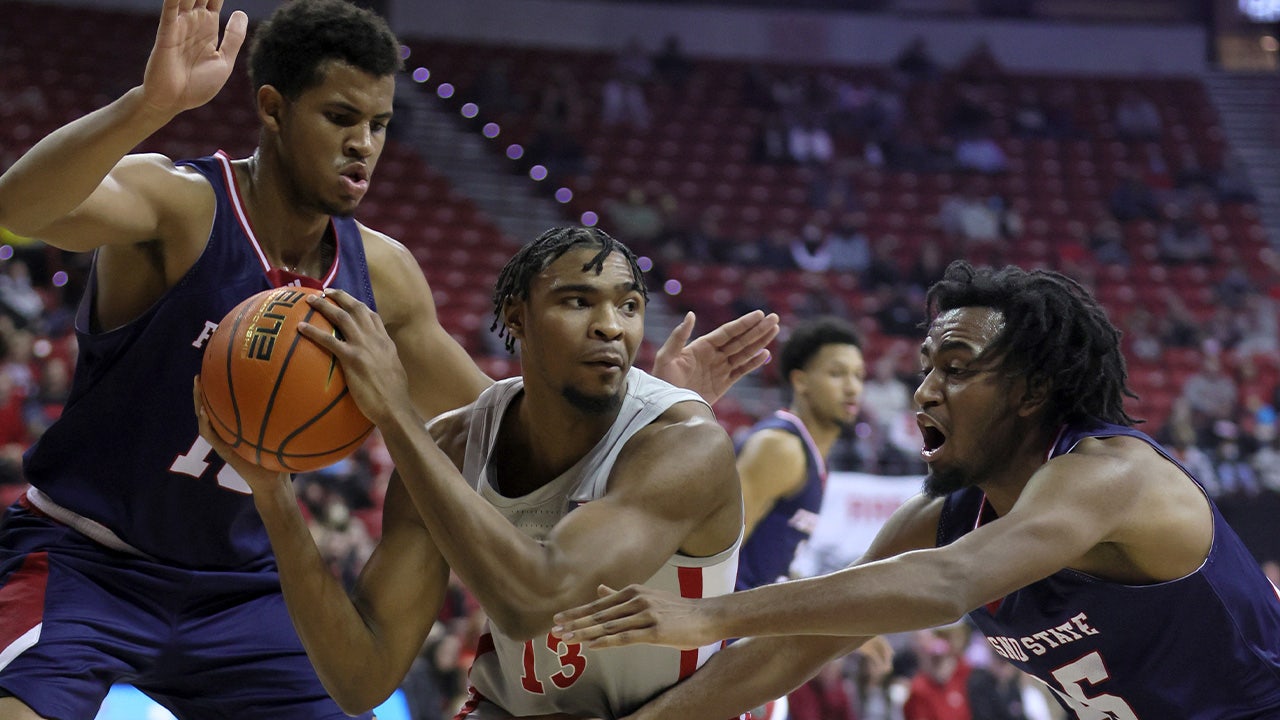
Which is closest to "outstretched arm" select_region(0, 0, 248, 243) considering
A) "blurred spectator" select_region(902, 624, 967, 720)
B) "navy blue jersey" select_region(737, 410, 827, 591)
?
"navy blue jersey" select_region(737, 410, 827, 591)

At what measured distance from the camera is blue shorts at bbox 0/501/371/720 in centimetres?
281

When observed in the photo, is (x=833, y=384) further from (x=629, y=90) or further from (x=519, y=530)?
(x=629, y=90)

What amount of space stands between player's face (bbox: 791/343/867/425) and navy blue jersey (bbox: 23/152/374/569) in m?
3.39

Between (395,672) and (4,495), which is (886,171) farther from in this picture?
(395,672)

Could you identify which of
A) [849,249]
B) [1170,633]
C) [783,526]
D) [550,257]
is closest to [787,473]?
[783,526]

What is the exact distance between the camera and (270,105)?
10.4ft

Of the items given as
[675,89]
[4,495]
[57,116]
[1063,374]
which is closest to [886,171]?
[675,89]

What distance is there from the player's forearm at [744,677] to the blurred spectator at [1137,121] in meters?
16.9

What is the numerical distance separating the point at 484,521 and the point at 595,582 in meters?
0.24

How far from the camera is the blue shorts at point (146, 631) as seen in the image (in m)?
2.81

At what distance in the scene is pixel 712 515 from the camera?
283cm

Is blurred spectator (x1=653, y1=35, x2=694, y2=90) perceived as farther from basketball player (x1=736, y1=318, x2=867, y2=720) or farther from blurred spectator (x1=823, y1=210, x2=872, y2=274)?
basketball player (x1=736, y1=318, x2=867, y2=720)

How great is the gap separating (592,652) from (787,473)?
2.80m

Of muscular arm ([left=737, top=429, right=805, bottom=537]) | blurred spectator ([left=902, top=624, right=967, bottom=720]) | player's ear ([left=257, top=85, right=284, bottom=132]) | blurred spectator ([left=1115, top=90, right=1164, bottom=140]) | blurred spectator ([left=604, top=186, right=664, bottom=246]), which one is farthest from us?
blurred spectator ([left=1115, top=90, right=1164, bottom=140])
